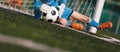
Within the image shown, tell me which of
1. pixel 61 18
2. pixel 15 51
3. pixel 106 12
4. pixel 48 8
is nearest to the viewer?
pixel 15 51

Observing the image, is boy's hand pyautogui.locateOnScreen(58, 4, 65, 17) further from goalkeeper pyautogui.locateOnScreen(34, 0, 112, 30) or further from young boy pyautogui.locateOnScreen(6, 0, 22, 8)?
young boy pyautogui.locateOnScreen(6, 0, 22, 8)

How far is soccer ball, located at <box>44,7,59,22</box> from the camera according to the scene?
4315mm

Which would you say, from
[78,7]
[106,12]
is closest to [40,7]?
[78,7]

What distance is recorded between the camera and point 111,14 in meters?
10.2

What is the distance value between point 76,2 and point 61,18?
4.85ft

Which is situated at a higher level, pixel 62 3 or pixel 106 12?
pixel 62 3

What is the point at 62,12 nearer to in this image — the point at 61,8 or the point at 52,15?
the point at 61,8

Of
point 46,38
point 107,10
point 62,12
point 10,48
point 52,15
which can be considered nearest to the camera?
point 10,48

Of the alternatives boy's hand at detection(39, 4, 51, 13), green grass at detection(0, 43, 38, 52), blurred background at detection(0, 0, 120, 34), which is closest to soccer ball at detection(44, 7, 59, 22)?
boy's hand at detection(39, 4, 51, 13)

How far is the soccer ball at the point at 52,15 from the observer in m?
4.32

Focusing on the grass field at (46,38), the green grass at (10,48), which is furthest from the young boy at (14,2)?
the green grass at (10,48)

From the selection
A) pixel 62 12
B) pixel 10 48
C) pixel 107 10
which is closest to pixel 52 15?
pixel 62 12

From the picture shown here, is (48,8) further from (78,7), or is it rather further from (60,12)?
(78,7)

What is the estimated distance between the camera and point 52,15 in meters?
4.38
